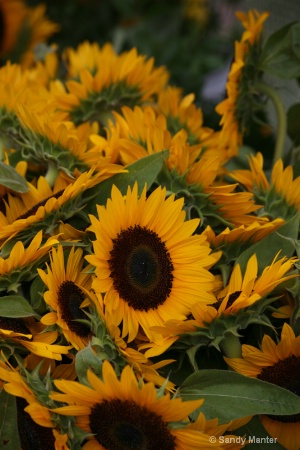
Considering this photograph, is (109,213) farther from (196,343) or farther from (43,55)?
(43,55)

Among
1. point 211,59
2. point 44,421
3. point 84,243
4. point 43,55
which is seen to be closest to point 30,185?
point 84,243

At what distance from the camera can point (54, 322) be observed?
47cm

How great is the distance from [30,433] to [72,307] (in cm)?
8

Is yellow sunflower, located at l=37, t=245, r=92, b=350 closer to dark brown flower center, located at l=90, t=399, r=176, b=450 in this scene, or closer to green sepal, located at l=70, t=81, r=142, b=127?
dark brown flower center, located at l=90, t=399, r=176, b=450

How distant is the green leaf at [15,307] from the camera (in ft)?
1.52

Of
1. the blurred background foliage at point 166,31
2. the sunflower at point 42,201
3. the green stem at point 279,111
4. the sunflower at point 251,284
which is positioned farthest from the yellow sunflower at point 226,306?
the blurred background foliage at point 166,31

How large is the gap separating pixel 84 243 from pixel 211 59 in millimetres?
851

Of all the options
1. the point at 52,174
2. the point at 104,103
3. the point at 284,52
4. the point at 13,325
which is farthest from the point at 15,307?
the point at 284,52

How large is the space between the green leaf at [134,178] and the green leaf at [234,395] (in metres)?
0.14

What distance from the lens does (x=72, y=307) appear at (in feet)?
1.56

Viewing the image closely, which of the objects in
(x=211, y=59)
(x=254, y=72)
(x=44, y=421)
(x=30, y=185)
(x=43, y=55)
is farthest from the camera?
(x=211, y=59)

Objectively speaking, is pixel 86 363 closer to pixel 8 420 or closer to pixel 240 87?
pixel 8 420

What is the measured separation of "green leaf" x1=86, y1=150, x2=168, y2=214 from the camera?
52cm

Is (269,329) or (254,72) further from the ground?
(254,72)
